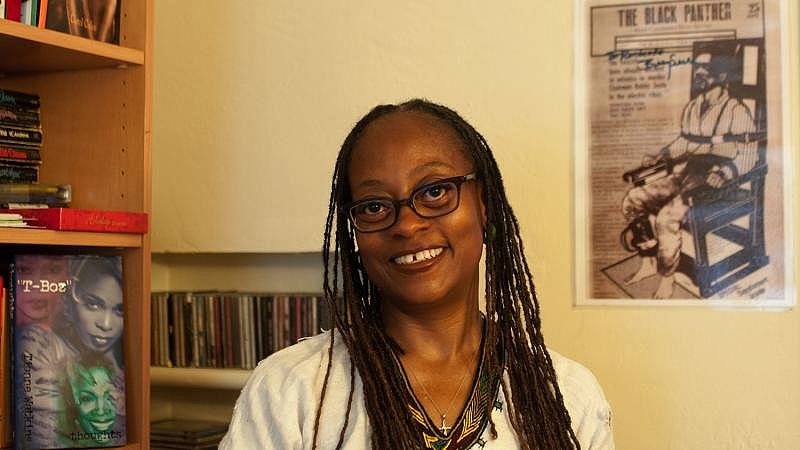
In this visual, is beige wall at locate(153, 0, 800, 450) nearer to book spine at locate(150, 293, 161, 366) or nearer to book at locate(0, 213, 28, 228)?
book spine at locate(150, 293, 161, 366)

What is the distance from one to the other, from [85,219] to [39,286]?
0.15m

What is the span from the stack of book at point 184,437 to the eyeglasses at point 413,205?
952 millimetres

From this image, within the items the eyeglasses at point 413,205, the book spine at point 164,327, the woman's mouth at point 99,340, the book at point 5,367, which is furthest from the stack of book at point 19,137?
the eyeglasses at point 413,205

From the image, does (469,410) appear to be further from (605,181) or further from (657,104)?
(657,104)

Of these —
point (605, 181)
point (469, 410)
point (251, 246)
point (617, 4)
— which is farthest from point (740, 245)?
point (251, 246)

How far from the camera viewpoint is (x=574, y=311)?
1914mm

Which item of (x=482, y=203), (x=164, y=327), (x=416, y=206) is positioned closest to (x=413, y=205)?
(x=416, y=206)

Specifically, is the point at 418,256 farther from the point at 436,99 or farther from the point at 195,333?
the point at 195,333

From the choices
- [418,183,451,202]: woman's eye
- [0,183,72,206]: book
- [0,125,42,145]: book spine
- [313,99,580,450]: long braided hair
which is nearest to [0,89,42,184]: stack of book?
[0,125,42,145]: book spine

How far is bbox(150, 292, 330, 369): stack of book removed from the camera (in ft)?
7.22

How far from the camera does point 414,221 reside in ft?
4.74

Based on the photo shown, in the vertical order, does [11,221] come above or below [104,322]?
above

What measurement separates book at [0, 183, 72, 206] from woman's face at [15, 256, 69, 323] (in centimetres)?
10

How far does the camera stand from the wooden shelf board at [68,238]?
170 cm
